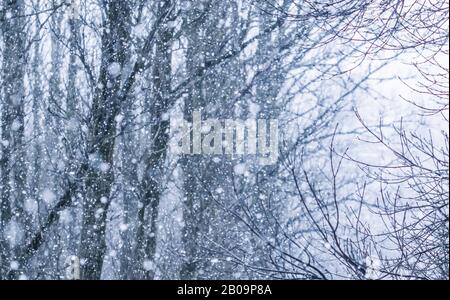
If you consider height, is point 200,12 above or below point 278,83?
above

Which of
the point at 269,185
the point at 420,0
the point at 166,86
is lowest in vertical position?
the point at 269,185

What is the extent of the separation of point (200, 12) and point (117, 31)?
1552 mm

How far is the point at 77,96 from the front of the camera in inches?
388

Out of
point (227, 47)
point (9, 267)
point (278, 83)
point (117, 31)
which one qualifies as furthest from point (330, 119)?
point (9, 267)

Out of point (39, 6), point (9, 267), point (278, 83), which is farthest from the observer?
point (278, 83)

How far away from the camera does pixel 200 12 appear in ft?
32.0

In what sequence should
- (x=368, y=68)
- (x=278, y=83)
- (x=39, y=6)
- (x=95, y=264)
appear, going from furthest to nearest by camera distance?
(x=368, y=68) < (x=278, y=83) < (x=39, y=6) < (x=95, y=264)

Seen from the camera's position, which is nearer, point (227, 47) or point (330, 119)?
point (227, 47)

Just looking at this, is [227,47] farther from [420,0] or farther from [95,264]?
[420,0]

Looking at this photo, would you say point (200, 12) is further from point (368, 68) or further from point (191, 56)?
point (368, 68)
